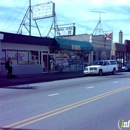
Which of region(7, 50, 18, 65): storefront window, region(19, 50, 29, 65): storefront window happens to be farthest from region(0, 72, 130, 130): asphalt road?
region(19, 50, 29, 65): storefront window

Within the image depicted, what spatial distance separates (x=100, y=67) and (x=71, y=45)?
538 centimetres

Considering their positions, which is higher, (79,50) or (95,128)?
(79,50)

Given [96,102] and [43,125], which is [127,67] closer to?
[96,102]

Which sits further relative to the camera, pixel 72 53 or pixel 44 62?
pixel 72 53

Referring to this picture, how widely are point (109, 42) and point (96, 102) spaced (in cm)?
3107

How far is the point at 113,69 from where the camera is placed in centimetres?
2794

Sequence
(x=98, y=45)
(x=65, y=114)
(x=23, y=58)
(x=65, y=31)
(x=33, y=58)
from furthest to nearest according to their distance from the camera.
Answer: (x=98, y=45) → (x=65, y=31) → (x=33, y=58) → (x=23, y=58) → (x=65, y=114)

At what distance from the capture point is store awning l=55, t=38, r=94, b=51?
89.2 feet

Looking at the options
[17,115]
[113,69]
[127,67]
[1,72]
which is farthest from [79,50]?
[17,115]

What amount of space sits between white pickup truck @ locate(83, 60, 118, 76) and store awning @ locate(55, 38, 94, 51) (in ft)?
12.8

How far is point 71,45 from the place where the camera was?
28.9 meters

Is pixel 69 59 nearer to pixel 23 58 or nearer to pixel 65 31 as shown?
pixel 65 31

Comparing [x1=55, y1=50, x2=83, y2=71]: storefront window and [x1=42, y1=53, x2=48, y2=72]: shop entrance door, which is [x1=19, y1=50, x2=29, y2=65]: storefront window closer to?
[x1=42, y1=53, x2=48, y2=72]: shop entrance door

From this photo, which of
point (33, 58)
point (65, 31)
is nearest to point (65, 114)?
point (33, 58)
